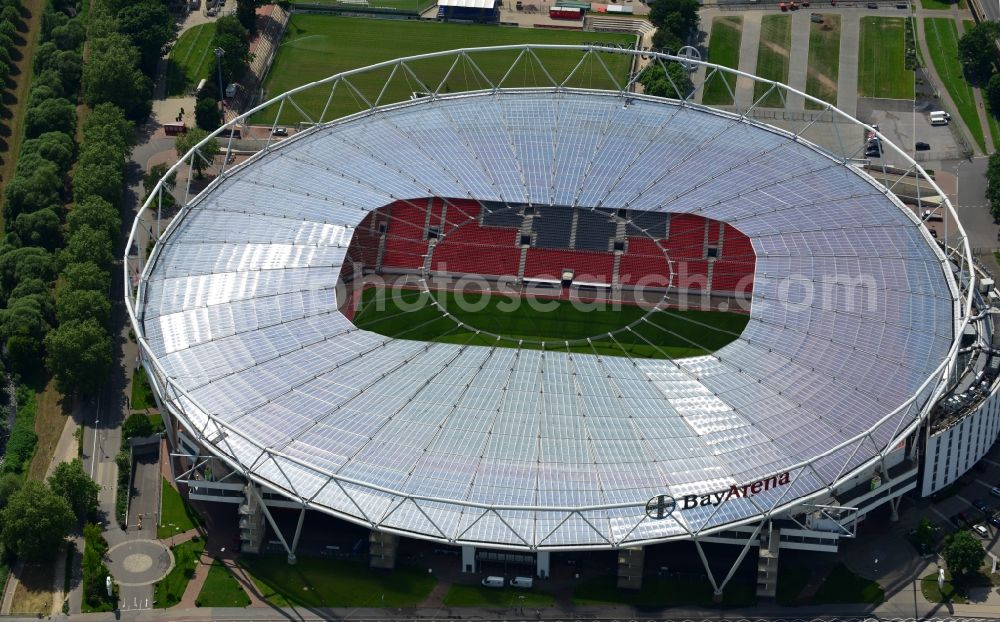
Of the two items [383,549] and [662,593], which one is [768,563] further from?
[383,549]

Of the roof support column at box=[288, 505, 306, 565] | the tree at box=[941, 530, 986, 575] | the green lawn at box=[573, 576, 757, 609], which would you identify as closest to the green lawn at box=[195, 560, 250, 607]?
the roof support column at box=[288, 505, 306, 565]

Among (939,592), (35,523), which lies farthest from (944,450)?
(35,523)

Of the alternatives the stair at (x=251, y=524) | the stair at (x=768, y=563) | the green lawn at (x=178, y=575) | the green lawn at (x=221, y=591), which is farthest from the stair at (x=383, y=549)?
the stair at (x=768, y=563)

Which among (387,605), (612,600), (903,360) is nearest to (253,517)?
(387,605)

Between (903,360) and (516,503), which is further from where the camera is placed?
(903,360)

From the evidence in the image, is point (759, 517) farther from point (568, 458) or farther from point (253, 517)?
point (253, 517)

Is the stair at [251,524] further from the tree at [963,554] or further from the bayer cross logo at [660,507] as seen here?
the tree at [963,554]
